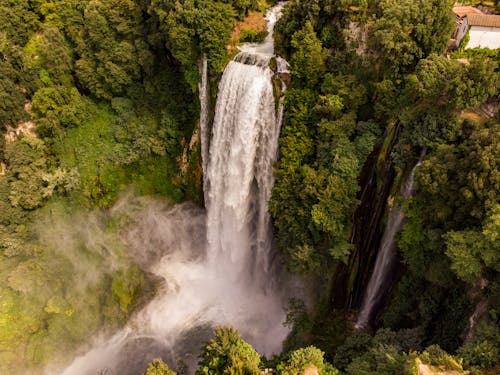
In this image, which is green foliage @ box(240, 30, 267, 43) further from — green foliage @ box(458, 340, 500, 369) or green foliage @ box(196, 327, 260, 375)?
green foliage @ box(458, 340, 500, 369)

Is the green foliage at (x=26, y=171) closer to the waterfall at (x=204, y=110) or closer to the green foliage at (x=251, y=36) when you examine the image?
the waterfall at (x=204, y=110)

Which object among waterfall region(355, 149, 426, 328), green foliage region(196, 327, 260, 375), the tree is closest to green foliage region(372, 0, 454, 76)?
the tree

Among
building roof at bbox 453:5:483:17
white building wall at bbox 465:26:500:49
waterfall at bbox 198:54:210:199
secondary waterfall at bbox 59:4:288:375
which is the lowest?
secondary waterfall at bbox 59:4:288:375

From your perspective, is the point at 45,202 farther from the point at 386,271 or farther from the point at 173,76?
the point at 386,271

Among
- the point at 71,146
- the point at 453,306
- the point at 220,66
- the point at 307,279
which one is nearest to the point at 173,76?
the point at 220,66

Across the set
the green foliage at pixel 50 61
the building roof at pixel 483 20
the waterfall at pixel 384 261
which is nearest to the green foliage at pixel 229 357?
the waterfall at pixel 384 261

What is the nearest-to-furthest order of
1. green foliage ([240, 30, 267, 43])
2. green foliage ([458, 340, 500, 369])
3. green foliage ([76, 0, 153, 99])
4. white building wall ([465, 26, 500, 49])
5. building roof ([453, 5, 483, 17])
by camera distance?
green foliage ([458, 340, 500, 369])
white building wall ([465, 26, 500, 49])
building roof ([453, 5, 483, 17])
green foliage ([240, 30, 267, 43])
green foliage ([76, 0, 153, 99])

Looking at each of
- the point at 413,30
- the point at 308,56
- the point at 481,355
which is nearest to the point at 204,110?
the point at 308,56

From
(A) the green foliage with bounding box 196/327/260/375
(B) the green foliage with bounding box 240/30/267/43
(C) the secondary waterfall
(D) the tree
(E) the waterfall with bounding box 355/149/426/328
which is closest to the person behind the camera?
(A) the green foliage with bounding box 196/327/260/375
